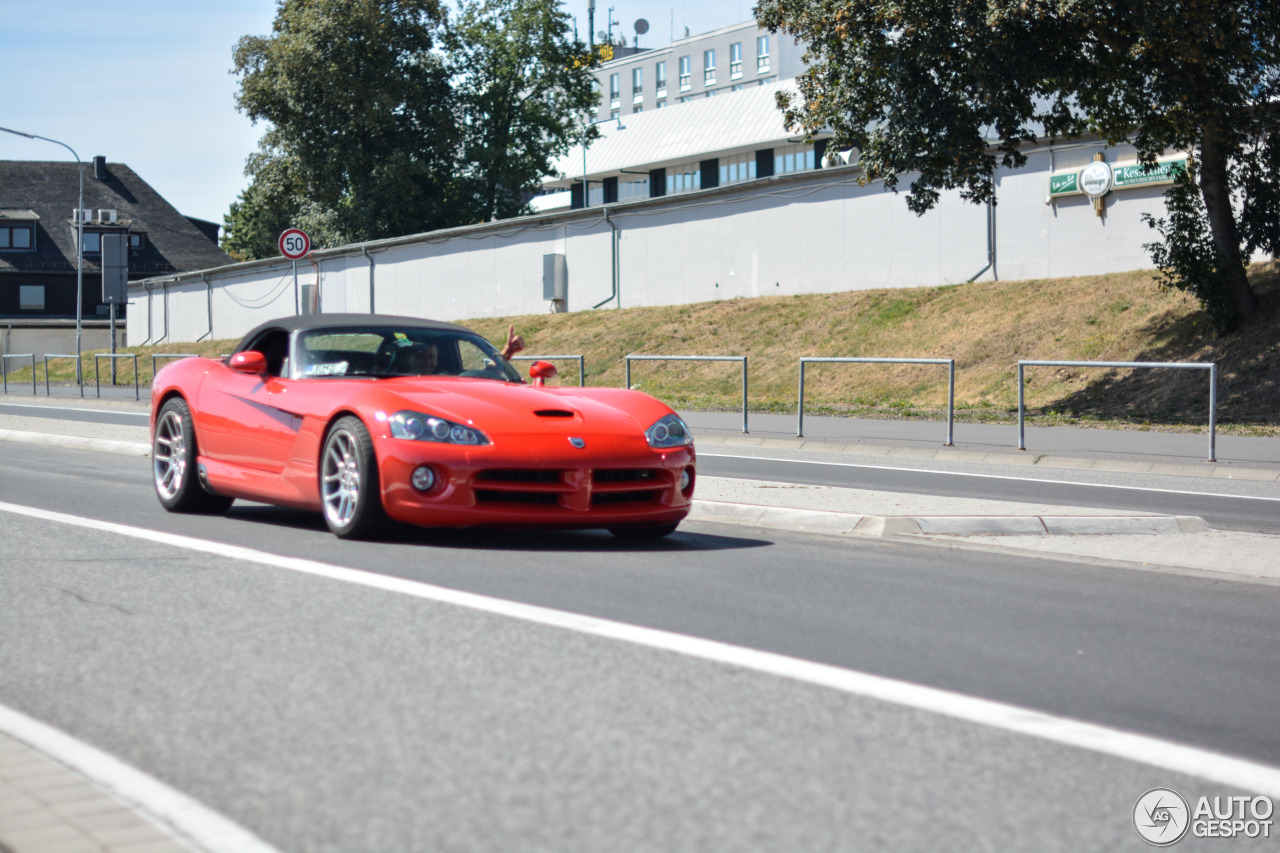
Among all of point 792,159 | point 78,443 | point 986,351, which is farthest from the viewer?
point 792,159

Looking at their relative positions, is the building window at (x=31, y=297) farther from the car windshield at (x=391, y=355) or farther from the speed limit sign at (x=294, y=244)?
the car windshield at (x=391, y=355)

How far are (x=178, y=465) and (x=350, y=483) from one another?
222 centimetres

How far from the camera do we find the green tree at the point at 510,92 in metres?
60.3

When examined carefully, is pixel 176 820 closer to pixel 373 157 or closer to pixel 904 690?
pixel 904 690

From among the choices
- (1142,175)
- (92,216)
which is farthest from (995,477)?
(92,216)

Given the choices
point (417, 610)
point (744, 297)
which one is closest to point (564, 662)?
point (417, 610)

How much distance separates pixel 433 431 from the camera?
754cm

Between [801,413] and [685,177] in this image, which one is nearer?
[801,413]

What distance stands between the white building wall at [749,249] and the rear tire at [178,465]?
20.2 meters

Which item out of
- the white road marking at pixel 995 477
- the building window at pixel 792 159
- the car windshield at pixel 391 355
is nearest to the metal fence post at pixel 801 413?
the white road marking at pixel 995 477

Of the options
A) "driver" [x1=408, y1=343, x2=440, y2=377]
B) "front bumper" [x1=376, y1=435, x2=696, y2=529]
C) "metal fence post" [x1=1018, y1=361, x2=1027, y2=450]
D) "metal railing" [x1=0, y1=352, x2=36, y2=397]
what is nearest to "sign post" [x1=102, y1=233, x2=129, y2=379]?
"metal railing" [x1=0, y1=352, x2=36, y2=397]

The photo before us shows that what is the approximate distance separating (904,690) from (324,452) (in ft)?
14.7

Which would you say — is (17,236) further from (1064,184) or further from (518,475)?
(518,475)

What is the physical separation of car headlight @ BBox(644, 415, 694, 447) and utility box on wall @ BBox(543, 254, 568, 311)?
31460 mm
